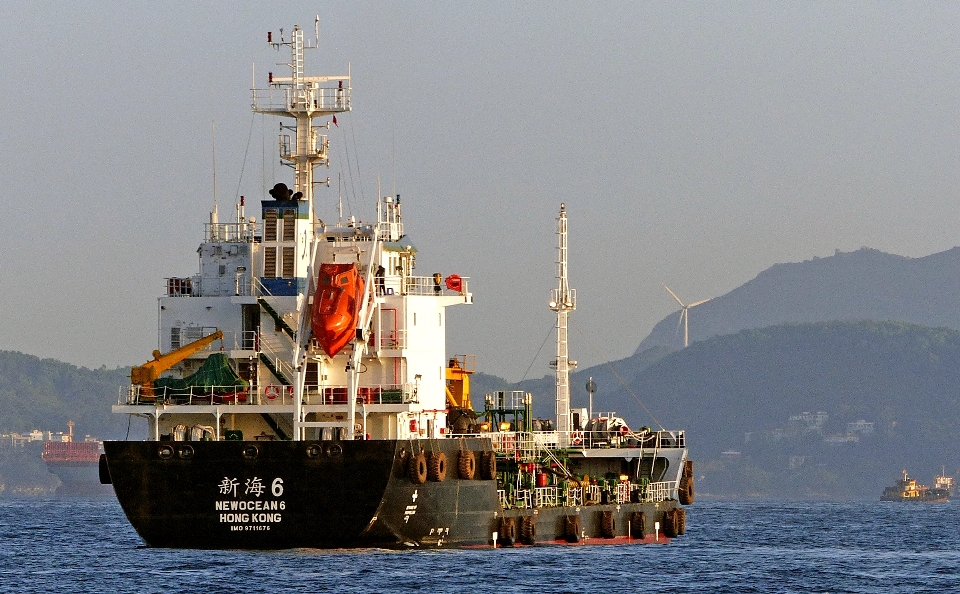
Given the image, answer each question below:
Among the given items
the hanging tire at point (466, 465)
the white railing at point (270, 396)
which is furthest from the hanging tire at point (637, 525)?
the white railing at point (270, 396)

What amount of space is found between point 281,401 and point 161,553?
511 centimetres

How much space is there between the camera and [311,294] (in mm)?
51594

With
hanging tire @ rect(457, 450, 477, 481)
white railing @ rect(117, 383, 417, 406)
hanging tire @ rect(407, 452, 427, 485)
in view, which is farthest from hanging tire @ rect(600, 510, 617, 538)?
hanging tire @ rect(407, 452, 427, 485)

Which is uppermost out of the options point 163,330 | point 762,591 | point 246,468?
point 163,330

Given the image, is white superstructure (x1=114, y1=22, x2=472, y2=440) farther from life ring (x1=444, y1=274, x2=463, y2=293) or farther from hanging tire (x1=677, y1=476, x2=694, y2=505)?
hanging tire (x1=677, y1=476, x2=694, y2=505)

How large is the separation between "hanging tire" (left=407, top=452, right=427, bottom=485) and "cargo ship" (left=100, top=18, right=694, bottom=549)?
2.3 inches

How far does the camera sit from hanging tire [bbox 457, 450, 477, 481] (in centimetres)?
5078

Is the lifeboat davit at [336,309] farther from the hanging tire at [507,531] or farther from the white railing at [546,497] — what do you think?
the white railing at [546,497]

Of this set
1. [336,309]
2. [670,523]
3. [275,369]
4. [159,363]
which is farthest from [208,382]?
[670,523]

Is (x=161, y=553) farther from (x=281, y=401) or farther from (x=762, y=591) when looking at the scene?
(x=762, y=591)

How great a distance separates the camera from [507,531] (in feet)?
175

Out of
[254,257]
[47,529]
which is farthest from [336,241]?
[47,529]

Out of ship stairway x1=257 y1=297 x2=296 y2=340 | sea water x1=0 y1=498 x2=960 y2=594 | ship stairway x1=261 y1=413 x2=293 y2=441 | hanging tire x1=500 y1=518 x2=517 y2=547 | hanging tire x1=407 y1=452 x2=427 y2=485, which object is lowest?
sea water x1=0 y1=498 x2=960 y2=594

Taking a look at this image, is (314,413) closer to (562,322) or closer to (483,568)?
(483,568)
